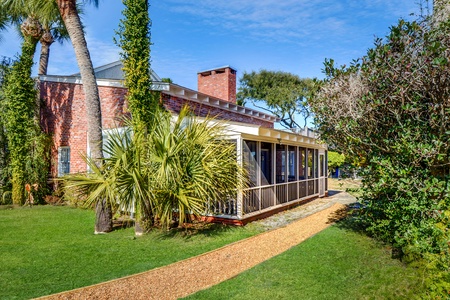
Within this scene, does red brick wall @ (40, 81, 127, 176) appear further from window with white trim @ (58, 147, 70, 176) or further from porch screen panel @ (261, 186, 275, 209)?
porch screen panel @ (261, 186, 275, 209)

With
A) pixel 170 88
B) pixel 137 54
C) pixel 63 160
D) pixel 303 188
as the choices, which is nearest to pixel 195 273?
pixel 137 54

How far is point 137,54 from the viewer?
9.30m

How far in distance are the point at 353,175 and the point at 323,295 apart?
431 cm

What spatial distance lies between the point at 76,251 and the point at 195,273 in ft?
10.8

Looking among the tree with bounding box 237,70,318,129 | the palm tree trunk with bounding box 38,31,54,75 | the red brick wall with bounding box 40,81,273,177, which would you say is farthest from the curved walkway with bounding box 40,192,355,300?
the tree with bounding box 237,70,318,129

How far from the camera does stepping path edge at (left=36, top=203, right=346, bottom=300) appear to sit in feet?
16.0

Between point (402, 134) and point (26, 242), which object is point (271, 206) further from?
point (26, 242)

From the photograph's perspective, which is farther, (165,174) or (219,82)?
(219,82)

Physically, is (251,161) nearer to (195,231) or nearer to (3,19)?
(195,231)

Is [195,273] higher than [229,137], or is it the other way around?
[229,137]

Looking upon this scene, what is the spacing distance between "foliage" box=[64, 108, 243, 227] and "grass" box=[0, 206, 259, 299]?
835 millimetres

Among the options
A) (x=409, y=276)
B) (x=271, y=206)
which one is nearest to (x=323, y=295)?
(x=409, y=276)

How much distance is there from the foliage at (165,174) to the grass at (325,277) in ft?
8.53

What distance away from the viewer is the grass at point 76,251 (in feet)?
17.6
